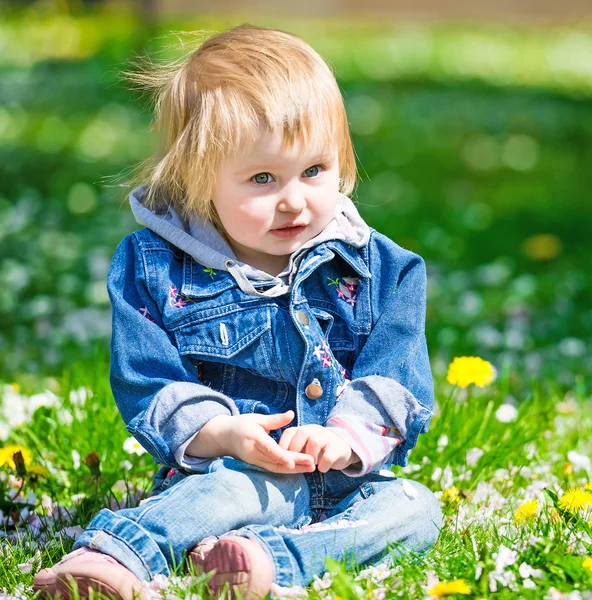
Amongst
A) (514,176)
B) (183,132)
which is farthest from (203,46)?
(514,176)

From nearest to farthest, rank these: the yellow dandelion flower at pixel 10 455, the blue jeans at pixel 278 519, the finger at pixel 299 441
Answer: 1. the blue jeans at pixel 278 519
2. the finger at pixel 299 441
3. the yellow dandelion flower at pixel 10 455

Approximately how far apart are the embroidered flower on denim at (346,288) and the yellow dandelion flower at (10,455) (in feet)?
3.18

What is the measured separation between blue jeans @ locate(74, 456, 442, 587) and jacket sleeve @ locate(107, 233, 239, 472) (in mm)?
100

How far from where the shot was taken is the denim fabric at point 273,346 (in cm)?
244

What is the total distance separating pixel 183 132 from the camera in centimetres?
254

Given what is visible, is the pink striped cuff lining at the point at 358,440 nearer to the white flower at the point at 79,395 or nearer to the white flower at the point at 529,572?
the white flower at the point at 529,572

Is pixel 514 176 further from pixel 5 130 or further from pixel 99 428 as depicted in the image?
pixel 99 428

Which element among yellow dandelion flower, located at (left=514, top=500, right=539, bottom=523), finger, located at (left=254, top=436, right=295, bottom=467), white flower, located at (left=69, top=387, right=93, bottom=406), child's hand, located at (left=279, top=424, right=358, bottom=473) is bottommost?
white flower, located at (left=69, top=387, right=93, bottom=406)

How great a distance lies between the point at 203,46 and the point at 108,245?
3.54m

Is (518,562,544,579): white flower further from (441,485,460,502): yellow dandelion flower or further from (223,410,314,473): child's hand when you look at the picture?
(441,485,460,502): yellow dandelion flower

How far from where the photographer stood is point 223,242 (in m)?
2.62

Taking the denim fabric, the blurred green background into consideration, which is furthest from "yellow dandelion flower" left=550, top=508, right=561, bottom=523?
the blurred green background

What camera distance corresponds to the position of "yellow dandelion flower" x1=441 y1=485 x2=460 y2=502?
280 cm

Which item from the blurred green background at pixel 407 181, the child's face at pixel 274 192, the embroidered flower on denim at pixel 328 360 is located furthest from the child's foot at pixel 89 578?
the blurred green background at pixel 407 181
